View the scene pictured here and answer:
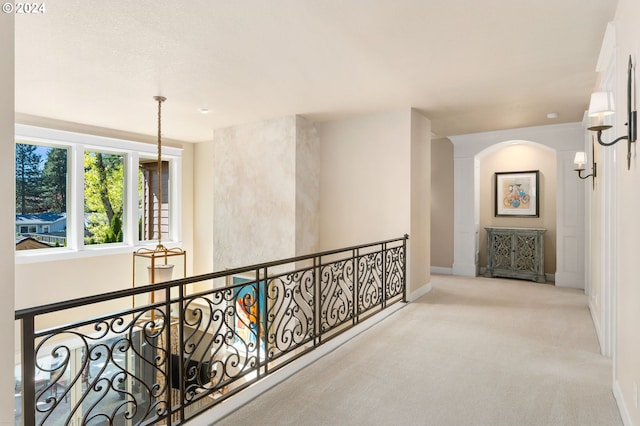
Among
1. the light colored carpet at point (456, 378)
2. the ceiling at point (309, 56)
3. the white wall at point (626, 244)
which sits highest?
the ceiling at point (309, 56)

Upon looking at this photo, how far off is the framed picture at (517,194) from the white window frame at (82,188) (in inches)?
244

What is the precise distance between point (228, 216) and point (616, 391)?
5217 millimetres

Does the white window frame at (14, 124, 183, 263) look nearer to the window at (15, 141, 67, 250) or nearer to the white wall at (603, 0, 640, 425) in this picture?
the window at (15, 141, 67, 250)

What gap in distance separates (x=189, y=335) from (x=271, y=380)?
2937 millimetres

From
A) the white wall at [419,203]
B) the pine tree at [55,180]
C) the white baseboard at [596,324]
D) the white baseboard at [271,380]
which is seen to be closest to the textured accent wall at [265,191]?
the white wall at [419,203]

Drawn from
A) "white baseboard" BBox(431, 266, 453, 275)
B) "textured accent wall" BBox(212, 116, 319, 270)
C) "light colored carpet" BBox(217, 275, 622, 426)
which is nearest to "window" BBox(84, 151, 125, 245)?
"textured accent wall" BBox(212, 116, 319, 270)

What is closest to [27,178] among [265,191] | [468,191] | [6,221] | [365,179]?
[265,191]

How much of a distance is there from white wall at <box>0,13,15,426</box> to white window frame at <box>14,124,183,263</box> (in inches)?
196

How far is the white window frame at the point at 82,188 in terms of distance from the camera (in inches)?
217

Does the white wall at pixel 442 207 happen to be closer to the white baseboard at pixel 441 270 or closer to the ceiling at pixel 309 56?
the white baseboard at pixel 441 270

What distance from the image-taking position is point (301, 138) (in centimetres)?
550

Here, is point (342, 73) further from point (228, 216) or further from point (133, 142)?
point (133, 142)

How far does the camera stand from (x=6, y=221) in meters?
1.26

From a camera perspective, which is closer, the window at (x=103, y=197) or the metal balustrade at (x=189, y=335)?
the metal balustrade at (x=189, y=335)
